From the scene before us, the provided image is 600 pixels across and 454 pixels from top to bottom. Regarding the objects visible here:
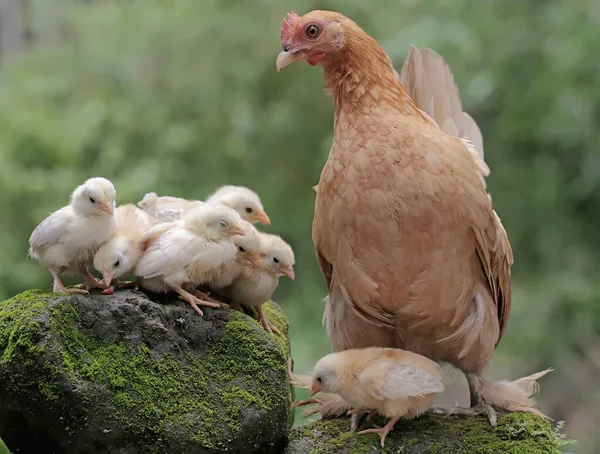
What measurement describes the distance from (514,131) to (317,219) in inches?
75.0

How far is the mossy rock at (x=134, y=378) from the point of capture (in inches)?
71.7

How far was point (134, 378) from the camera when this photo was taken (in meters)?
1.91

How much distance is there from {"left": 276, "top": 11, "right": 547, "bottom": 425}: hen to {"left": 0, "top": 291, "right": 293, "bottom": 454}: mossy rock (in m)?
0.34

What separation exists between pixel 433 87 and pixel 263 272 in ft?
2.82

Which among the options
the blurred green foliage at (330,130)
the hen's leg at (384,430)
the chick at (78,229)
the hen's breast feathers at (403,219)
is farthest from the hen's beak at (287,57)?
the blurred green foliage at (330,130)

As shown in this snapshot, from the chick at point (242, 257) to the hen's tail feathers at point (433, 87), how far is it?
0.75 m

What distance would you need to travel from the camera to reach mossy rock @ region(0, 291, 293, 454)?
182 cm

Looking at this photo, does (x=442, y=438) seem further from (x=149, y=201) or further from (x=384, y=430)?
(x=149, y=201)

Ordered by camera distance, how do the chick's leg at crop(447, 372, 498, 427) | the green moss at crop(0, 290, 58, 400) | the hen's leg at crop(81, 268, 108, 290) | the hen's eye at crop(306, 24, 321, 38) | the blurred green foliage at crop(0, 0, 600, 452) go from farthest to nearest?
the blurred green foliage at crop(0, 0, 600, 452) → the chick's leg at crop(447, 372, 498, 427) → the hen's eye at crop(306, 24, 321, 38) → the hen's leg at crop(81, 268, 108, 290) → the green moss at crop(0, 290, 58, 400)

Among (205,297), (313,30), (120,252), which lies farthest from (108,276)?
(313,30)

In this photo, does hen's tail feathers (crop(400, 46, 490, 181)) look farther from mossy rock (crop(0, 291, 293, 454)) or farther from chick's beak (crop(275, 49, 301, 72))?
mossy rock (crop(0, 291, 293, 454))

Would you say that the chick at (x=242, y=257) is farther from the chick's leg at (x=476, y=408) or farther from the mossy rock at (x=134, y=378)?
the chick's leg at (x=476, y=408)

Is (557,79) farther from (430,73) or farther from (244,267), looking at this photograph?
(244,267)

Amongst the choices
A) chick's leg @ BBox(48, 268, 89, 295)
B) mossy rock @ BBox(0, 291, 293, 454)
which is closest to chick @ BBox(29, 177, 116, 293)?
chick's leg @ BBox(48, 268, 89, 295)
